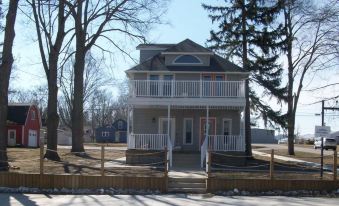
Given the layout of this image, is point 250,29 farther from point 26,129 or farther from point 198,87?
point 26,129

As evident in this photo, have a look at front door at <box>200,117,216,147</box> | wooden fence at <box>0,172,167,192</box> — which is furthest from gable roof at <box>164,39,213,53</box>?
wooden fence at <box>0,172,167,192</box>

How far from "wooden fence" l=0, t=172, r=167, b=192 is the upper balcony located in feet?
33.0

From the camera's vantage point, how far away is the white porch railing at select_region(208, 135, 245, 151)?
2911 cm

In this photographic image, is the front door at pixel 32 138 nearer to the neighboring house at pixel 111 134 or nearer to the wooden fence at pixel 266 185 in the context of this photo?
the neighboring house at pixel 111 134

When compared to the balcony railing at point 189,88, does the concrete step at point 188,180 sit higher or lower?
lower

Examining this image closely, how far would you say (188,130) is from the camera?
109 feet

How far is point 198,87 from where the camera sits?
99.1 feet

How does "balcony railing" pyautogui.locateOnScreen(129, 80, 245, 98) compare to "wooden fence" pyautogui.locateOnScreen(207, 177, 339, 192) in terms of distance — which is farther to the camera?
"balcony railing" pyautogui.locateOnScreen(129, 80, 245, 98)

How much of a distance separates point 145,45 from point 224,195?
751 inches

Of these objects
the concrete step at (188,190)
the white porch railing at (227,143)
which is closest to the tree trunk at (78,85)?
the white porch railing at (227,143)

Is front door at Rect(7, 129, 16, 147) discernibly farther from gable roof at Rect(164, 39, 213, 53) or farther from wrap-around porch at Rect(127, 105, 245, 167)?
gable roof at Rect(164, 39, 213, 53)

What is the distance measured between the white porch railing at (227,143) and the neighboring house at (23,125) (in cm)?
3413

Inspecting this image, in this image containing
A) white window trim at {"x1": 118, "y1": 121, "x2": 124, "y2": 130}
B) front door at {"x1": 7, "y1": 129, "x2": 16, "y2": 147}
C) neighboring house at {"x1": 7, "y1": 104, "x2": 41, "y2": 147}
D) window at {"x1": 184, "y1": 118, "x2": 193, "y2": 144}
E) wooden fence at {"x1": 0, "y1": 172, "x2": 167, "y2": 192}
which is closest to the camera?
wooden fence at {"x1": 0, "y1": 172, "x2": 167, "y2": 192}

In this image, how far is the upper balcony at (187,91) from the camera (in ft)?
95.6
